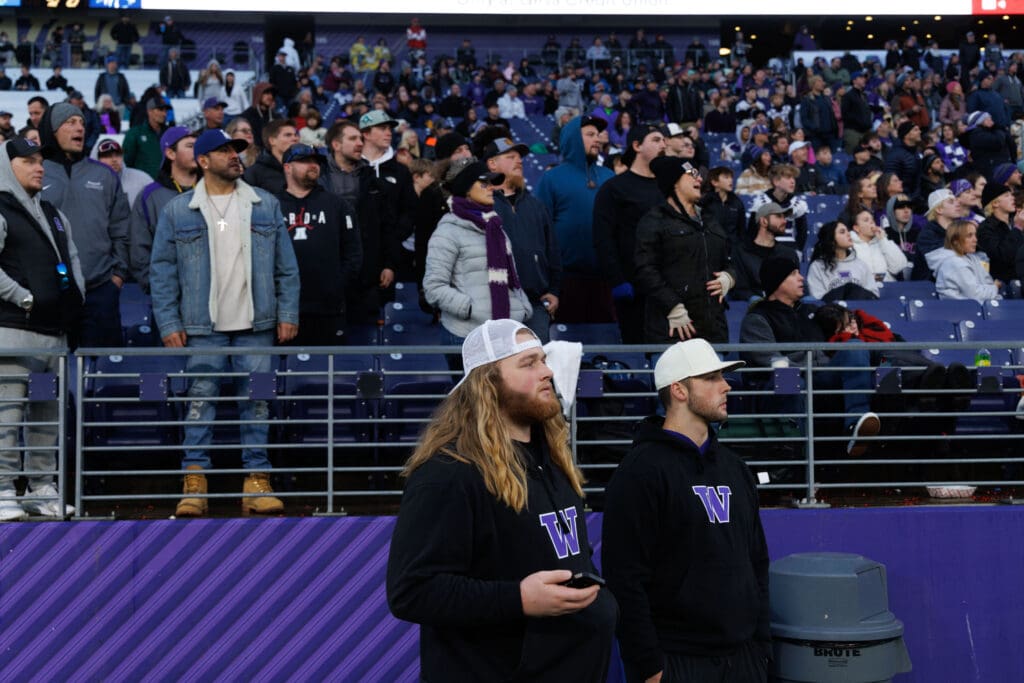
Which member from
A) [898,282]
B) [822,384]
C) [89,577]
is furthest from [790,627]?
[898,282]

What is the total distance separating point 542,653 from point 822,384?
4.10 metres

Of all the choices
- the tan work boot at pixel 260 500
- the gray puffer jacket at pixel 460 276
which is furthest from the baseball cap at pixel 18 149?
the gray puffer jacket at pixel 460 276

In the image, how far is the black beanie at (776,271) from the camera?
24.6ft

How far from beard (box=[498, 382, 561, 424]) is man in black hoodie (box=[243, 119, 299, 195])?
4066 millimetres

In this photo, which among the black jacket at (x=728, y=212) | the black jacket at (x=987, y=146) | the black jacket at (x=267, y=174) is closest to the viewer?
the black jacket at (x=267, y=174)

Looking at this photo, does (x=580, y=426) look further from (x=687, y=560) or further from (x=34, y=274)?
(x=34, y=274)

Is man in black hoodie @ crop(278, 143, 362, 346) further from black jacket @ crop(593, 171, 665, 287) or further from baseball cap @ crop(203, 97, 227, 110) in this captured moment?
baseball cap @ crop(203, 97, 227, 110)

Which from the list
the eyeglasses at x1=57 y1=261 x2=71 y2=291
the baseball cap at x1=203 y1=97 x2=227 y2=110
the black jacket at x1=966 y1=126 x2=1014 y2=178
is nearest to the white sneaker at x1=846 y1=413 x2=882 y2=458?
the eyeglasses at x1=57 y1=261 x2=71 y2=291

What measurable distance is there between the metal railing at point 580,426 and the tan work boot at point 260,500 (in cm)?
14

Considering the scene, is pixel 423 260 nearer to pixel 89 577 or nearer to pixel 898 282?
pixel 89 577

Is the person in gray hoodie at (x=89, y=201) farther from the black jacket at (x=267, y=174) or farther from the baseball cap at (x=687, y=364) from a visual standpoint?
the baseball cap at (x=687, y=364)

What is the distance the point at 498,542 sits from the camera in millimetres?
3865

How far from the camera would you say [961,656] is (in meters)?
6.79

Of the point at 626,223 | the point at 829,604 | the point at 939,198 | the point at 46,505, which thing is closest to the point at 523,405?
the point at 829,604
